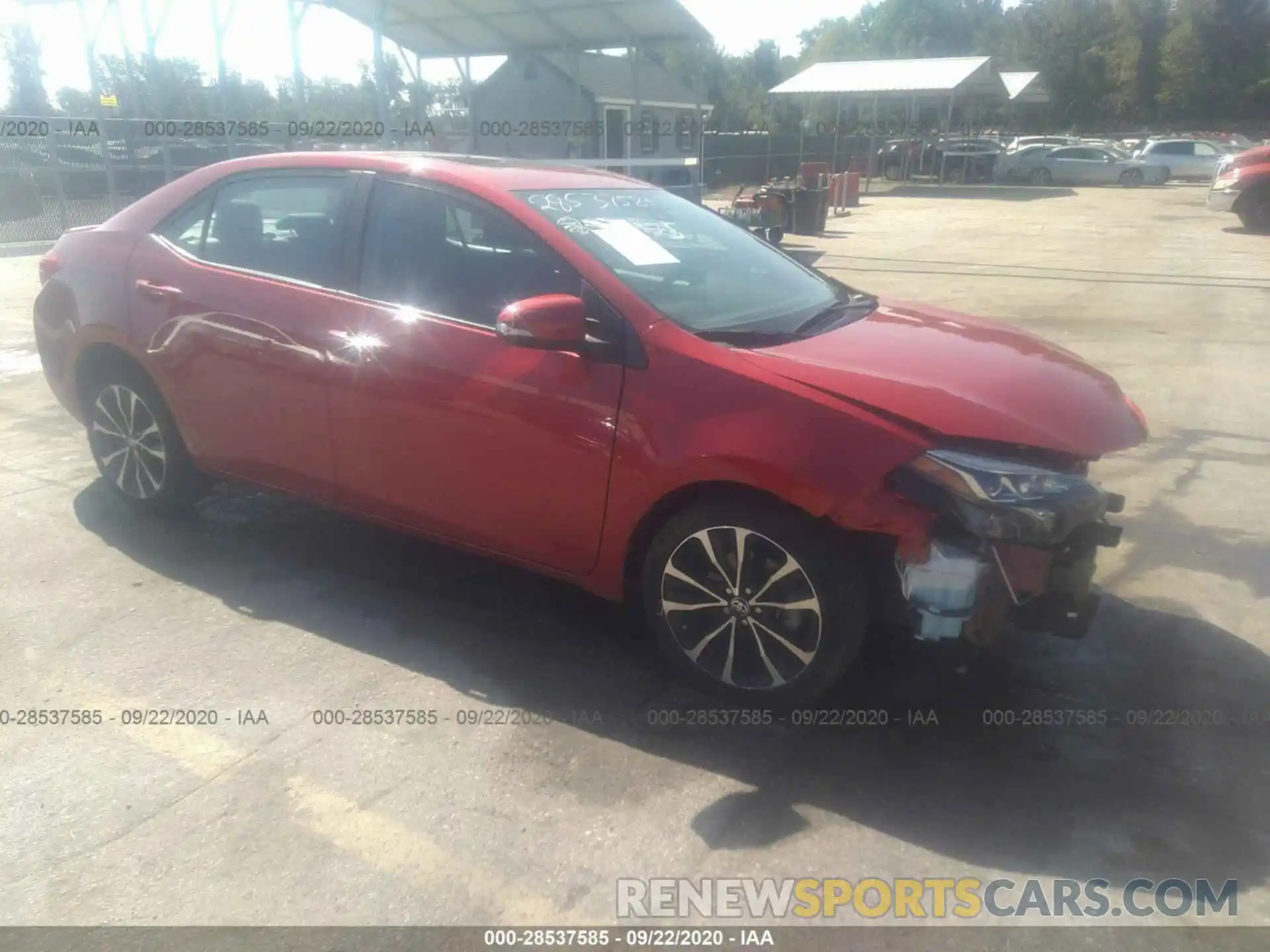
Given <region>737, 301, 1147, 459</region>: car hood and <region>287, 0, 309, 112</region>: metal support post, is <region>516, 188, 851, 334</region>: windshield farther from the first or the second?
<region>287, 0, 309, 112</region>: metal support post

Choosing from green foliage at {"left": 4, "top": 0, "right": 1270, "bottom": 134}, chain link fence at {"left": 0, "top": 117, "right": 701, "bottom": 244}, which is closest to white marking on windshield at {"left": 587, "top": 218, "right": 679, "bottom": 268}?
chain link fence at {"left": 0, "top": 117, "right": 701, "bottom": 244}

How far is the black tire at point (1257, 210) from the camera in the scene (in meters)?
18.1

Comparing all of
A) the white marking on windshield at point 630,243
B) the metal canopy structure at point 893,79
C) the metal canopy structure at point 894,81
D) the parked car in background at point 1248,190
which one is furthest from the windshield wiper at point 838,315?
the metal canopy structure at point 893,79

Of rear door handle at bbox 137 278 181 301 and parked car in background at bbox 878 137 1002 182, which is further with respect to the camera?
parked car in background at bbox 878 137 1002 182

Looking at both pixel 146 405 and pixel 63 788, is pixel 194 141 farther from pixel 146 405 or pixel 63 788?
pixel 63 788

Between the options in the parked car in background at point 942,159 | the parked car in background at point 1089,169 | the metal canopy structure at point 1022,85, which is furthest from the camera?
the metal canopy structure at point 1022,85

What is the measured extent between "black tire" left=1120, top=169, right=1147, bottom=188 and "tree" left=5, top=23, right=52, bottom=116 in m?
34.1

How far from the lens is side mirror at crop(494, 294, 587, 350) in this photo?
317 cm

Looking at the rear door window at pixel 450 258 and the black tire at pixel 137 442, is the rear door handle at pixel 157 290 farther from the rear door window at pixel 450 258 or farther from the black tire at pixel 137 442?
the rear door window at pixel 450 258

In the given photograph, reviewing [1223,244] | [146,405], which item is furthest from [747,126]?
[146,405]

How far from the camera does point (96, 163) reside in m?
16.8

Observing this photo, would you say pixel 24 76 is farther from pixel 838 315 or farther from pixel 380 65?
pixel 838 315

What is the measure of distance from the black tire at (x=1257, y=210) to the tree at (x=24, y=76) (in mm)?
29886
